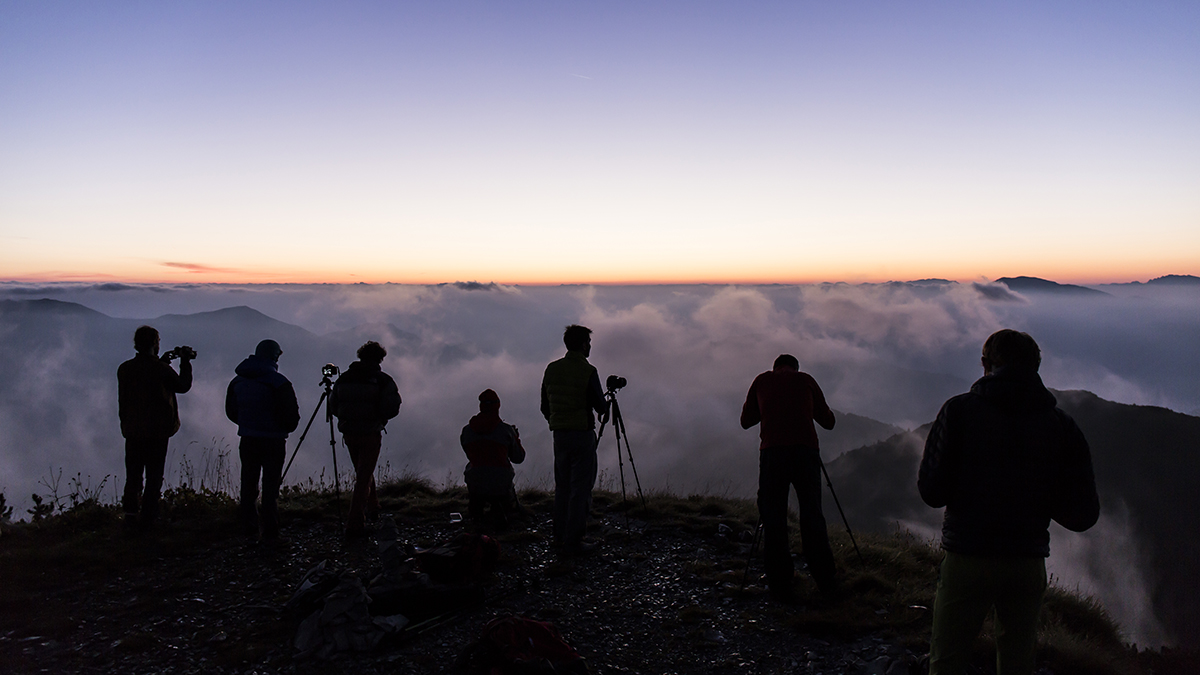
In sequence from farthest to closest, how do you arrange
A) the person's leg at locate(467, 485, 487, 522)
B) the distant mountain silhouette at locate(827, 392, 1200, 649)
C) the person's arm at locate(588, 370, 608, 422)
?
the distant mountain silhouette at locate(827, 392, 1200, 649) → the person's leg at locate(467, 485, 487, 522) → the person's arm at locate(588, 370, 608, 422)

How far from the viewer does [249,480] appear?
7387mm

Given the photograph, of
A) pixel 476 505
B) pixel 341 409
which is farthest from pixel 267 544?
pixel 476 505

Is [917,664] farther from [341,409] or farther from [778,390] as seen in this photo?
[341,409]

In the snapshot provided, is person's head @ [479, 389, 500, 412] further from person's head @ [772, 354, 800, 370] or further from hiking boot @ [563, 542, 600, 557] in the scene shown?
person's head @ [772, 354, 800, 370]

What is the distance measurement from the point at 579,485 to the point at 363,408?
9.75 feet

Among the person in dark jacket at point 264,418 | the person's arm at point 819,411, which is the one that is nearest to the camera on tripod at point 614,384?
the person's arm at point 819,411

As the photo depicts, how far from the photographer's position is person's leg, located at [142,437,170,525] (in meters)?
7.47

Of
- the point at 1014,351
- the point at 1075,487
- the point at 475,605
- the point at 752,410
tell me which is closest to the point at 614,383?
the point at 752,410

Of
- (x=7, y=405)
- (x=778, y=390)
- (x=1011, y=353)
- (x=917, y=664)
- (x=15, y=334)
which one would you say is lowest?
(x=7, y=405)

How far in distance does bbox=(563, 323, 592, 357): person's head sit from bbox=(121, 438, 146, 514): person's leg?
5.65 m

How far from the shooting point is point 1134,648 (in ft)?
18.9

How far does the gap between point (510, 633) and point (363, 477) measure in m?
3.96

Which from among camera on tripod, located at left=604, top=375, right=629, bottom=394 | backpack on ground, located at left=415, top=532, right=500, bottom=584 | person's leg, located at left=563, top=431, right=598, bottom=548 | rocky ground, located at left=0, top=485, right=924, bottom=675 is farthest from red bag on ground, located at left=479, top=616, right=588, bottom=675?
camera on tripod, located at left=604, top=375, right=629, bottom=394

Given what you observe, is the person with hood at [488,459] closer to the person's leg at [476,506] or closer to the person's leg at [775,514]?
the person's leg at [476,506]
